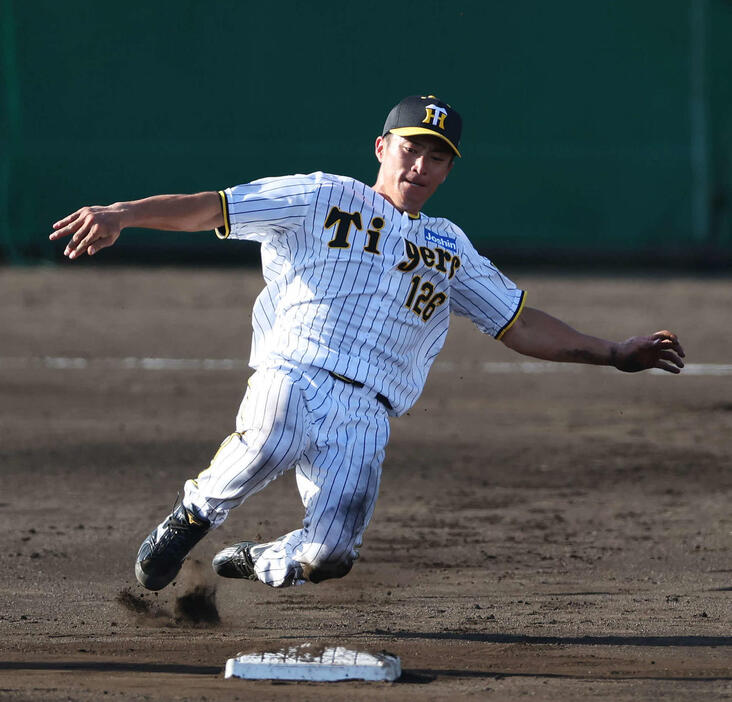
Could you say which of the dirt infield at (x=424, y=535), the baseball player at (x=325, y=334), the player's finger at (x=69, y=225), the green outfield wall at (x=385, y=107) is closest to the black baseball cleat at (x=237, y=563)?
the baseball player at (x=325, y=334)

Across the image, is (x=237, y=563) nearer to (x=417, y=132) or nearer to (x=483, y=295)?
(x=483, y=295)

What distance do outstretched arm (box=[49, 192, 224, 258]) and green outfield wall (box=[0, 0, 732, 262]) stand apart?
13416 millimetres

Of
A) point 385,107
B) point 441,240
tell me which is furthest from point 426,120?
point 385,107

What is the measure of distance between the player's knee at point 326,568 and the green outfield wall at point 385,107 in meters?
13.5

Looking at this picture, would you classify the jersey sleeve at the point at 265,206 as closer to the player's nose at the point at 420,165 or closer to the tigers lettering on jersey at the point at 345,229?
the tigers lettering on jersey at the point at 345,229

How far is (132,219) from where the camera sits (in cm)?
418

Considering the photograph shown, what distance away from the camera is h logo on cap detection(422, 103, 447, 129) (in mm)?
4605

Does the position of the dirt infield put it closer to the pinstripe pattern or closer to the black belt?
the pinstripe pattern

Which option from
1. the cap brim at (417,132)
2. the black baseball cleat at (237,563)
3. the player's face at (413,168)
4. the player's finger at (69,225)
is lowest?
the black baseball cleat at (237,563)

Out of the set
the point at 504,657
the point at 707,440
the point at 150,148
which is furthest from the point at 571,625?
the point at 150,148

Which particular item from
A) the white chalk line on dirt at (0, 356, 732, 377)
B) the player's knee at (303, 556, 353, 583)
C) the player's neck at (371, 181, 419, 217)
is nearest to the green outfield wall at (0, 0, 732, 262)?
the white chalk line on dirt at (0, 356, 732, 377)

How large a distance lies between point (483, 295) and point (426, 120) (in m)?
0.71

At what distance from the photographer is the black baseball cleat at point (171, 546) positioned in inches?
180

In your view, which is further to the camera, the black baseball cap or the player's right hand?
the black baseball cap
